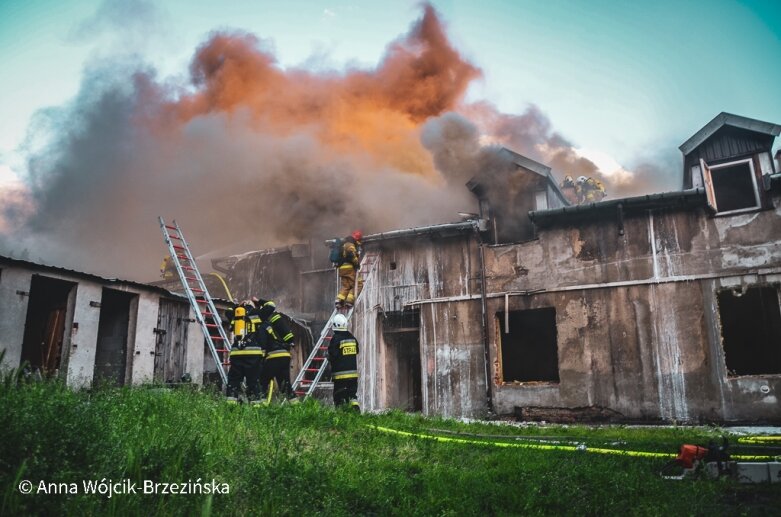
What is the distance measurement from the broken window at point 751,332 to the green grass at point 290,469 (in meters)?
9.10

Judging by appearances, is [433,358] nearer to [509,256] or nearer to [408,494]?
[509,256]

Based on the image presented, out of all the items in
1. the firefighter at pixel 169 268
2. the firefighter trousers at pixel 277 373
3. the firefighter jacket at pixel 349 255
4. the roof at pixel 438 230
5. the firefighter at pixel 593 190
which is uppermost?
the firefighter at pixel 593 190

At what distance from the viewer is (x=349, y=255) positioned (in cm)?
1440

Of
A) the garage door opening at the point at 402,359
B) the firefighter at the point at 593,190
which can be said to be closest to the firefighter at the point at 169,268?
the garage door opening at the point at 402,359

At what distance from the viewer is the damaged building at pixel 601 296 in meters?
12.1

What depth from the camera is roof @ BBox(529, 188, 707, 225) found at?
41.5 feet

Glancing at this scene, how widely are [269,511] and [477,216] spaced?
1291cm

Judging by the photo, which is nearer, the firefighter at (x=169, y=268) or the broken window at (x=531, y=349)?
the broken window at (x=531, y=349)

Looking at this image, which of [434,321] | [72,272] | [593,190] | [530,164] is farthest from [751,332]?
[72,272]

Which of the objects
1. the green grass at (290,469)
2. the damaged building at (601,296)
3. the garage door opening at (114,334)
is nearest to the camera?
the green grass at (290,469)

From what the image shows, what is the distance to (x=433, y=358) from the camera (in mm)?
14508

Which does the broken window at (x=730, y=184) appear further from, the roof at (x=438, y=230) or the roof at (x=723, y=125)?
the roof at (x=438, y=230)

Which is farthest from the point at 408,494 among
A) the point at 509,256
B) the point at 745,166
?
the point at 745,166

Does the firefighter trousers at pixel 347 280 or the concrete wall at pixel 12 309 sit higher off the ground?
the firefighter trousers at pixel 347 280
